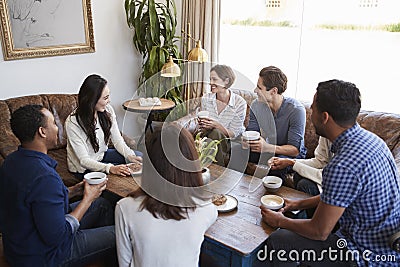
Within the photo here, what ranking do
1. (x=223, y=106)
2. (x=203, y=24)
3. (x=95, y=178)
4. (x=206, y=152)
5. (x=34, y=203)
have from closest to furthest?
(x=34, y=203) → (x=95, y=178) → (x=206, y=152) → (x=223, y=106) → (x=203, y=24)

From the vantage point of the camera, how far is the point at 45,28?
9.77 ft

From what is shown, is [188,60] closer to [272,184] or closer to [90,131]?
[90,131]

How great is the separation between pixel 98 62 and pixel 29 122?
2107 mm

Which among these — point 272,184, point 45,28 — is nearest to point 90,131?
point 272,184

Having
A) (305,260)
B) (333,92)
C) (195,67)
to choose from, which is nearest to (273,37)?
(195,67)

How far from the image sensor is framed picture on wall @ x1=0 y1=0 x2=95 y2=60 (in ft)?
9.10

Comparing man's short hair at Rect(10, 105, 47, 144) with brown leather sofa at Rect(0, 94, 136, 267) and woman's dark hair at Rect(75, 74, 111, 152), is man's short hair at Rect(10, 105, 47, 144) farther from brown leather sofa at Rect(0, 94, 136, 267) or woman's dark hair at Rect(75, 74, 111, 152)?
brown leather sofa at Rect(0, 94, 136, 267)

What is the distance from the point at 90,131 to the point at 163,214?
4.04 feet

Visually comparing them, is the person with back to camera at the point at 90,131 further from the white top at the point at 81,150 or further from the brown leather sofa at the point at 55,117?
the brown leather sofa at the point at 55,117

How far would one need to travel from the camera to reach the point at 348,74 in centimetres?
297

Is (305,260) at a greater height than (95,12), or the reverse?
(95,12)

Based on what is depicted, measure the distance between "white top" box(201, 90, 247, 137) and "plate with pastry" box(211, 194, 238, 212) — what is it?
893 mm

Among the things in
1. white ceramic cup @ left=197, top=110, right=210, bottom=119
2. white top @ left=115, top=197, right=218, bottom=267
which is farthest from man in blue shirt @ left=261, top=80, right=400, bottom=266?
white ceramic cup @ left=197, top=110, right=210, bottom=119

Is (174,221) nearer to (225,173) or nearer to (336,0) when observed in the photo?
(225,173)
